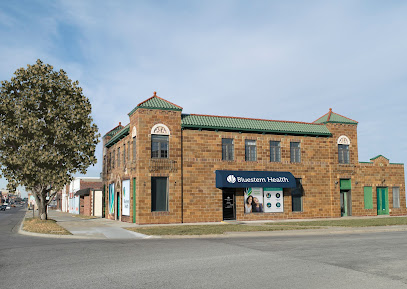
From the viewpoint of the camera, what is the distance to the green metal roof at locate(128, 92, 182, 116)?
29.6 meters

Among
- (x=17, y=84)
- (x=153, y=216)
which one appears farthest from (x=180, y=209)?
(x=17, y=84)

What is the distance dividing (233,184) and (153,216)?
6.92 m

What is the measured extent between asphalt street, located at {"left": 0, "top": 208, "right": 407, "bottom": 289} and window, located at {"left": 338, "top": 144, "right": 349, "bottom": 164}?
20.8 m

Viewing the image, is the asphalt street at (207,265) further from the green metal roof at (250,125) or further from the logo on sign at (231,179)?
the green metal roof at (250,125)

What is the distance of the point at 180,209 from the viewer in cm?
2986

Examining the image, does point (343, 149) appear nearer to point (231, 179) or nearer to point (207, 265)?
point (231, 179)

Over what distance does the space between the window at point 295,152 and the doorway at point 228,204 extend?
693cm

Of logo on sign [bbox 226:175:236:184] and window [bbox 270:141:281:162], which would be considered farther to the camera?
window [bbox 270:141:281:162]

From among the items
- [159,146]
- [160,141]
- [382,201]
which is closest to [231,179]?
[159,146]

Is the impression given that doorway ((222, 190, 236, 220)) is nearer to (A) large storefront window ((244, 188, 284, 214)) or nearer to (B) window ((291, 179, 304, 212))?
(A) large storefront window ((244, 188, 284, 214))

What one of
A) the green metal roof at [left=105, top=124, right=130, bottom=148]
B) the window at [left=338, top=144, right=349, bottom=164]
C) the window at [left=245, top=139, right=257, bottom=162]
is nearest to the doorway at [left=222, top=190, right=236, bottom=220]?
the window at [left=245, top=139, right=257, bottom=162]

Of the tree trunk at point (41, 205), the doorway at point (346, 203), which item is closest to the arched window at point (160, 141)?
the tree trunk at point (41, 205)

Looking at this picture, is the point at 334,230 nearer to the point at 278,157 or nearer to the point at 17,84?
the point at 278,157

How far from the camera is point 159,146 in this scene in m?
30.0
